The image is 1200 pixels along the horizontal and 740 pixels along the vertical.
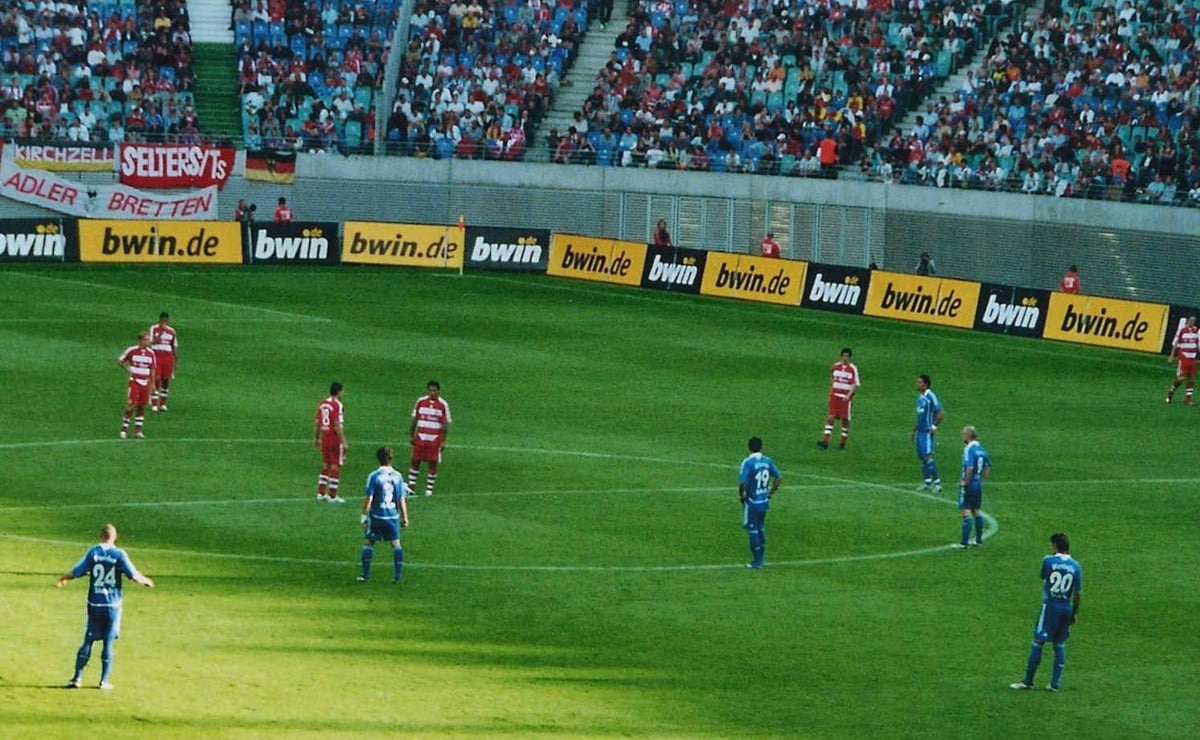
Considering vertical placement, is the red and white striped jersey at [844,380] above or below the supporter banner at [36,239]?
below

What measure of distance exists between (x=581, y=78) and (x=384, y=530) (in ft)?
157

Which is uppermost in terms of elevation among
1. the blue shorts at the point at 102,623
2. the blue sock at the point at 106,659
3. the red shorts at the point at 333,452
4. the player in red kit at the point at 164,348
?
the player in red kit at the point at 164,348

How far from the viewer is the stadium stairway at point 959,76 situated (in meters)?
67.2

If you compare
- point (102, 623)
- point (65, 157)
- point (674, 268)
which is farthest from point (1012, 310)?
point (102, 623)

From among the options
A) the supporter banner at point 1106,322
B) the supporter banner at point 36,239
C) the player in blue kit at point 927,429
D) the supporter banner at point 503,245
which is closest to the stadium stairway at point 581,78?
the supporter banner at point 503,245

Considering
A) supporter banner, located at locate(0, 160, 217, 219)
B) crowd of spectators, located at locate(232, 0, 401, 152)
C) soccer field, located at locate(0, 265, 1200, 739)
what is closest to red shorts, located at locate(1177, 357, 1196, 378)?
soccer field, located at locate(0, 265, 1200, 739)

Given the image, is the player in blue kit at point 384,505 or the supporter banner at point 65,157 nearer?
the player in blue kit at point 384,505

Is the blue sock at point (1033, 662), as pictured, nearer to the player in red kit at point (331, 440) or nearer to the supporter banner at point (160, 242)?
the player in red kit at point (331, 440)

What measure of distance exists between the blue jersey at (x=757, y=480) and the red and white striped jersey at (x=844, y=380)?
10104mm

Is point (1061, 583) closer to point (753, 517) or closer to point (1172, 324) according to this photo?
point (753, 517)

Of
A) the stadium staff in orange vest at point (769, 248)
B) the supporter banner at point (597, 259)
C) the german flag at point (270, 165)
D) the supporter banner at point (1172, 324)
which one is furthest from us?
the german flag at point (270, 165)

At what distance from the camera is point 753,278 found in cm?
6159

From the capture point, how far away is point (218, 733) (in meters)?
20.1

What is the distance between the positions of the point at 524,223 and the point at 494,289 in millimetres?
8159
